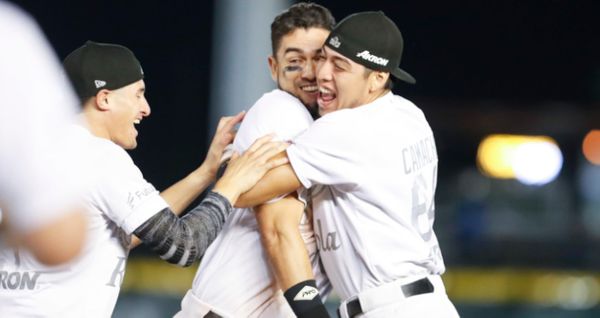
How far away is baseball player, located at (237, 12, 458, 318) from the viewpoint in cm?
395

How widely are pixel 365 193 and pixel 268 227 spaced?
0.33 m

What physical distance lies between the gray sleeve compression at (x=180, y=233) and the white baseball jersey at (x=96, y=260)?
0.03m

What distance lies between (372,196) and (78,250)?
2038 millimetres

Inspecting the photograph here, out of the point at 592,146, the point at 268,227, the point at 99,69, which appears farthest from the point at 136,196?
the point at 592,146

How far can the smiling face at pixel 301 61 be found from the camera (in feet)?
13.9

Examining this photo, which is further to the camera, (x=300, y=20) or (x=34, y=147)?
(x=300, y=20)

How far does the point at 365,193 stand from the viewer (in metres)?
3.98

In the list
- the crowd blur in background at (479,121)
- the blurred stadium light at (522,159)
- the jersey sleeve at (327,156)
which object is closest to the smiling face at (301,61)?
the jersey sleeve at (327,156)

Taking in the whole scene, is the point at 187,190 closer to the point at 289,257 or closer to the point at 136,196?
the point at 289,257

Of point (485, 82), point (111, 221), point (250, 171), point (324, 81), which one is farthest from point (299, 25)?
point (485, 82)

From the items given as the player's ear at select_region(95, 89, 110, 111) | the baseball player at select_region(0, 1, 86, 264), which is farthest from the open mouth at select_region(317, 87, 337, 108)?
the baseball player at select_region(0, 1, 86, 264)

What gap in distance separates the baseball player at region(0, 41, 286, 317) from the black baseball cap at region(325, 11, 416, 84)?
43 cm

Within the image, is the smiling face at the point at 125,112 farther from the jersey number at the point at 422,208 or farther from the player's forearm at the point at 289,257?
the jersey number at the point at 422,208

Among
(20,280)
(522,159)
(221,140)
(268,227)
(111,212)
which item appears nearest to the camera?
(20,280)
